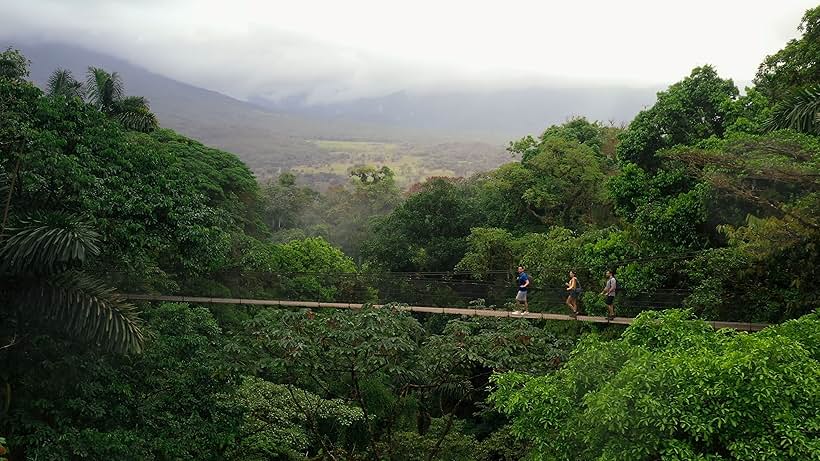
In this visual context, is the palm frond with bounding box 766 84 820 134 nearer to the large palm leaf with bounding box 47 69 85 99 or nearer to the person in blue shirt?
the person in blue shirt

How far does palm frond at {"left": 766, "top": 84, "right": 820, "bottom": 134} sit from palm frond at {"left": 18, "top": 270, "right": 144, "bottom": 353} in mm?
9475

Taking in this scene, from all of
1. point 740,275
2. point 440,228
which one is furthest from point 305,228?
point 740,275

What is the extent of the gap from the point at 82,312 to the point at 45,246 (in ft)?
2.44

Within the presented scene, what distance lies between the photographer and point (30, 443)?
649 cm

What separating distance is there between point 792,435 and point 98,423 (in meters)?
6.83

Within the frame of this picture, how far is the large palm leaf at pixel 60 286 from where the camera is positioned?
632cm

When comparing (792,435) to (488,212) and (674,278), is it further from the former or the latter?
(488,212)

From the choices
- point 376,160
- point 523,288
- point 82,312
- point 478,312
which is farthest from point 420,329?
point 376,160

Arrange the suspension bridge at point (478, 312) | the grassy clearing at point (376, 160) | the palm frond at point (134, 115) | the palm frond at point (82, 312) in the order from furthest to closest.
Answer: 1. the grassy clearing at point (376, 160)
2. the palm frond at point (134, 115)
3. the suspension bridge at point (478, 312)
4. the palm frond at point (82, 312)

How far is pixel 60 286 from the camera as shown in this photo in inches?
257

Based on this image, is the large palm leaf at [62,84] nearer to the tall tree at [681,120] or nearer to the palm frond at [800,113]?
the tall tree at [681,120]

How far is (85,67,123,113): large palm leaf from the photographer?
19.9 metres

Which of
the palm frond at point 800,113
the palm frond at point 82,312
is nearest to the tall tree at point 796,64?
the palm frond at point 800,113

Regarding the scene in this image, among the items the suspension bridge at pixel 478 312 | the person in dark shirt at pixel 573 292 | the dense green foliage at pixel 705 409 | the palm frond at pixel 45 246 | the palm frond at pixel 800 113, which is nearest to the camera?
the dense green foliage at pixel 705 409
